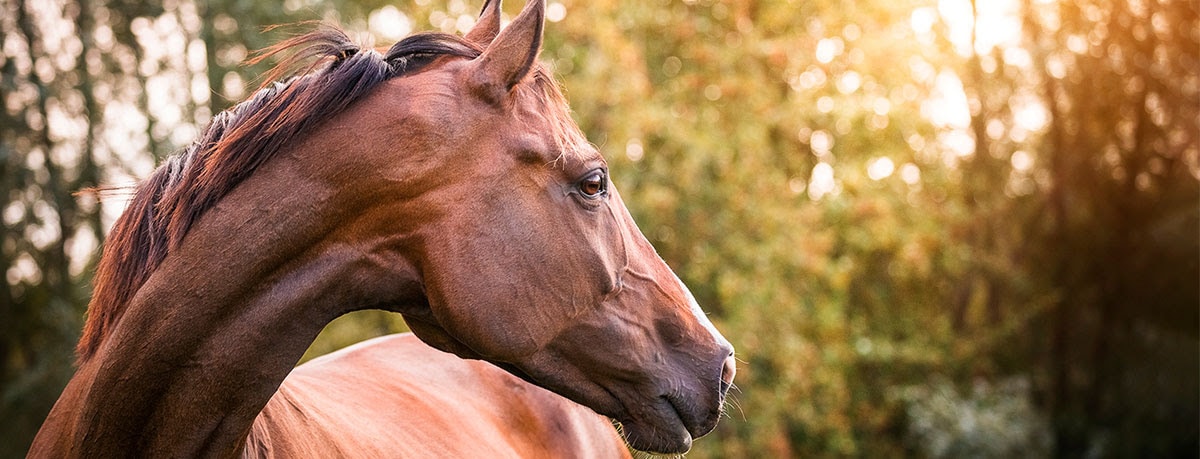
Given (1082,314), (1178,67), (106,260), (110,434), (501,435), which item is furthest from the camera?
(1082,314)

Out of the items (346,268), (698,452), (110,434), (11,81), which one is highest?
(11,81)

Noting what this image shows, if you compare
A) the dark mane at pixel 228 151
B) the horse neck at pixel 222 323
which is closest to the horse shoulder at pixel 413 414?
the horse neck at pixel 222 323

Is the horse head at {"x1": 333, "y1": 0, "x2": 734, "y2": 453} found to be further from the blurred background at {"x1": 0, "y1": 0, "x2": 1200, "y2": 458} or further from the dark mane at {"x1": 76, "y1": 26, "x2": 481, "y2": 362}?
the blurred background at {"x1": 0, "y1": 0, "x2": 1200, "y2": 458}

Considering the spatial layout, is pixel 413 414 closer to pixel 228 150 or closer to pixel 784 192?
pixel 228 150

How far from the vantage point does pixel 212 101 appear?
36.9 ft

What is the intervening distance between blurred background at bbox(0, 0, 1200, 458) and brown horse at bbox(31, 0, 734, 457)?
8.14m

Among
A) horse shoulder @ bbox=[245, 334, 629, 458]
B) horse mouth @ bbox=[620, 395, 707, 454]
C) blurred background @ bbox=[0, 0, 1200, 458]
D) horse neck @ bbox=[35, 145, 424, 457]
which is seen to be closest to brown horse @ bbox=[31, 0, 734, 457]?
horse neck @ bbox=[35, 145, 424, 457]

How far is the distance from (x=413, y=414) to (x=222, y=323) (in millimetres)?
1245

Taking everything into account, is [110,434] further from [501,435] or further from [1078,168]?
[1078,168]

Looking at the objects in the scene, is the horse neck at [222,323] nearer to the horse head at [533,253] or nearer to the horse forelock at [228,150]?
the horse forelock at [228,150]

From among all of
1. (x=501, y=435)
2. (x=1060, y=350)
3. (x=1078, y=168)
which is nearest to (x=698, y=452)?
(x=1060, y=350)

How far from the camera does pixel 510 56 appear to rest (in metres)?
2.02

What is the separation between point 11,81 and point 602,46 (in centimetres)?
696

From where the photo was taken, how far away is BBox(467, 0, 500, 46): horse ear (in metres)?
2.39
